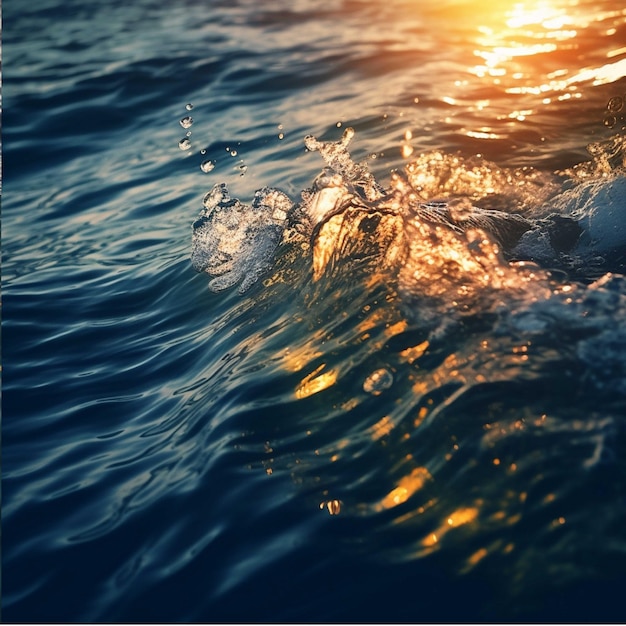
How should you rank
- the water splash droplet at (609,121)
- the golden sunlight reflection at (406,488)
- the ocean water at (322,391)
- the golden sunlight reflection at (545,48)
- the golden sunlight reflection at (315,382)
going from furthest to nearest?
the golden sunlight reflection at (545,48) → the water splash droplet at (609,121) → the golden sunlight reflection at (315,382) → the golden sunlight reflection at (406,488) → the ocean water at (322,391)

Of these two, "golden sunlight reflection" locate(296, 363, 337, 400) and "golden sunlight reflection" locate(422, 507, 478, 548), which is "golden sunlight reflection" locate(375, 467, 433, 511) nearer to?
"golden sunlight reflection" locate(422, 507, 478, 548)

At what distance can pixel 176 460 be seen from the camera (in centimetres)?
373

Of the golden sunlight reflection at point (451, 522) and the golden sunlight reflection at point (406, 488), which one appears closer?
the golden sunlight reflection at point (451, 522)

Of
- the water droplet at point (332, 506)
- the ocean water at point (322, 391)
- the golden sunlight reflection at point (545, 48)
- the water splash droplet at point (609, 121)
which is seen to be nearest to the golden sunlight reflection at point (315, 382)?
the ocean water at point (322, 391)

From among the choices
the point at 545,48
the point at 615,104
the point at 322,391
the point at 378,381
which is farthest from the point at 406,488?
the point at 545,48

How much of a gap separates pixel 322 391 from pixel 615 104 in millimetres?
5126

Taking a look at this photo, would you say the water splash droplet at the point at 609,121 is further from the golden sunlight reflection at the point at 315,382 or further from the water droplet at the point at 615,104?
the golden sunlight reflection at the point at 315,382

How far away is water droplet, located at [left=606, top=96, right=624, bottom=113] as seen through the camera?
23.9 feet

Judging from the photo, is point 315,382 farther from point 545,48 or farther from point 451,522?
point 545,48

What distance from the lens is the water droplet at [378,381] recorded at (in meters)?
3.68

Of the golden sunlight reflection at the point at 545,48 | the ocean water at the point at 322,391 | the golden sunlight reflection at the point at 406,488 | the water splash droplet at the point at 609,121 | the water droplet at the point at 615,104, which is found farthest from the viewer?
the golden sunlight reflection at the point at 545,48

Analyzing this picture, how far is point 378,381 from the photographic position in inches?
147

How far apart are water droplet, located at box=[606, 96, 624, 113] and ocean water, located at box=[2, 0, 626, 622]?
0.10 metres

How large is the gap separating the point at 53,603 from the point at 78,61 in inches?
388
